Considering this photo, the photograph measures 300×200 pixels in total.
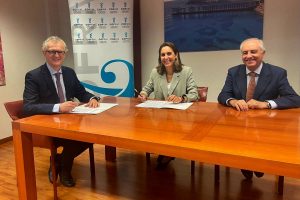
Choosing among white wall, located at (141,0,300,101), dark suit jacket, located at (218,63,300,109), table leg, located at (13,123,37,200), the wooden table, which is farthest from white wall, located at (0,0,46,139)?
dark suit jacket, located at (218,63,300,109)

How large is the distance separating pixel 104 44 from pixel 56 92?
1518 millimetres

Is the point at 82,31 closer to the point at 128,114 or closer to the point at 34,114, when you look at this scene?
the point at 34,114

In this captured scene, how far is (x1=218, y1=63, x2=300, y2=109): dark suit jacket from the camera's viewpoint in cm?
199

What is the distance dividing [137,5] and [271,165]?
133 inches

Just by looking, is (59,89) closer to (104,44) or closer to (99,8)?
(104,44)

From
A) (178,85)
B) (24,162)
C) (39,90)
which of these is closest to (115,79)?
(178,85)

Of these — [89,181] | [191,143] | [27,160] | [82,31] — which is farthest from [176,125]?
[82,31]

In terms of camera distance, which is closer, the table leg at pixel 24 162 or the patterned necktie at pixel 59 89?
the table leg at pixel 24 162

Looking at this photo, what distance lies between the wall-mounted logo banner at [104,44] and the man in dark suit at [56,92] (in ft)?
3.86

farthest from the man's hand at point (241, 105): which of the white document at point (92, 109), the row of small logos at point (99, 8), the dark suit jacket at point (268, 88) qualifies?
the row of small logos at point (99, 8)

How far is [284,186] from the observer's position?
94.7 inches

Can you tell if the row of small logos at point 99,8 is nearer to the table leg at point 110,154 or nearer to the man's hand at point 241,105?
the table leg at point 110,154

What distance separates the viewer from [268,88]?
2.11m

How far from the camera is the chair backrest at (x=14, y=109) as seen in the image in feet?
7.52
